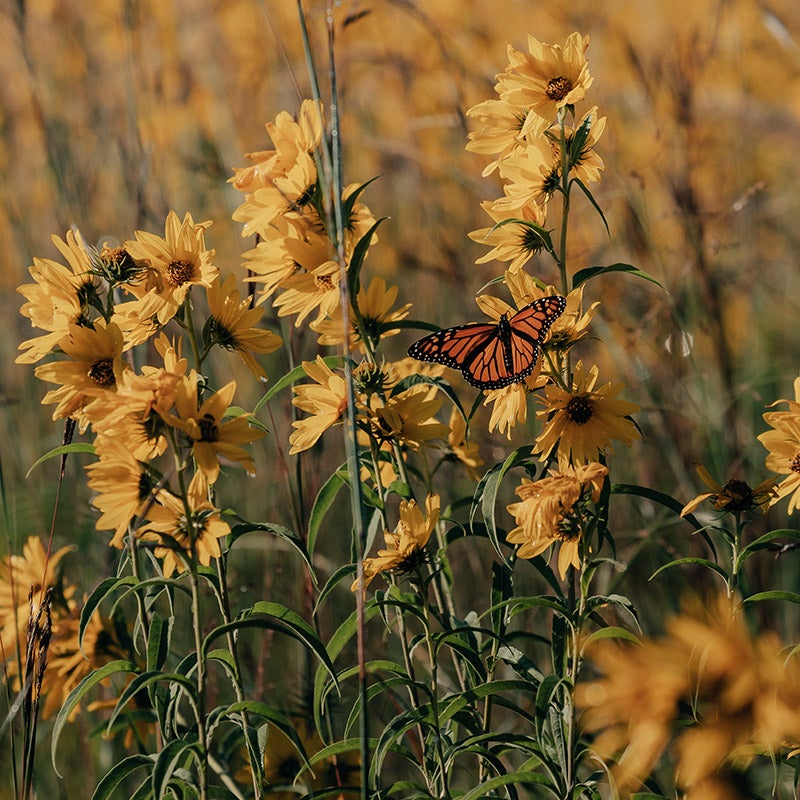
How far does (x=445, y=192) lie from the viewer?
4.28 m

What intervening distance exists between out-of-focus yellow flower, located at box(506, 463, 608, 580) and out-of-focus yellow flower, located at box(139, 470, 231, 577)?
1.11 feet

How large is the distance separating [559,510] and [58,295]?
0.67m

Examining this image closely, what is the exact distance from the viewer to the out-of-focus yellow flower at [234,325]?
1.25m

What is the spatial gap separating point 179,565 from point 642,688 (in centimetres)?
77

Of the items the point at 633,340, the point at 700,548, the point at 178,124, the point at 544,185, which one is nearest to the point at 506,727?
the point at 700,548

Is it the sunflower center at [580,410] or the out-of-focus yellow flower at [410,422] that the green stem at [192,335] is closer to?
the out-of-focus yellow flower at [410,422]

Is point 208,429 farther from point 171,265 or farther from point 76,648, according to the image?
point 76,648

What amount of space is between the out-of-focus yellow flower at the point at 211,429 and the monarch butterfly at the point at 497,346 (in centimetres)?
25

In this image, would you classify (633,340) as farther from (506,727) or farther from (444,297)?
(444,297)

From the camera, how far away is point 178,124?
15.9ft

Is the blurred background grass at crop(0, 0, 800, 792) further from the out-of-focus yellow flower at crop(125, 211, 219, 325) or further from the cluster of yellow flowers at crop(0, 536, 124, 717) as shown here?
the out-of-focus yellow flower at crop(125, 211, 219, 325)

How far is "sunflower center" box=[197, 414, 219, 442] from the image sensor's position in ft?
3.66

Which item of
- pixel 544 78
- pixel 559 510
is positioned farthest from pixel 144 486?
pixel 544 78

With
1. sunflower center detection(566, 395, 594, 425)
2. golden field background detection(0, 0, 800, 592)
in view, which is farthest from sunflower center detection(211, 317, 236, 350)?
golden field background detection(0, 0, 800, 592)
